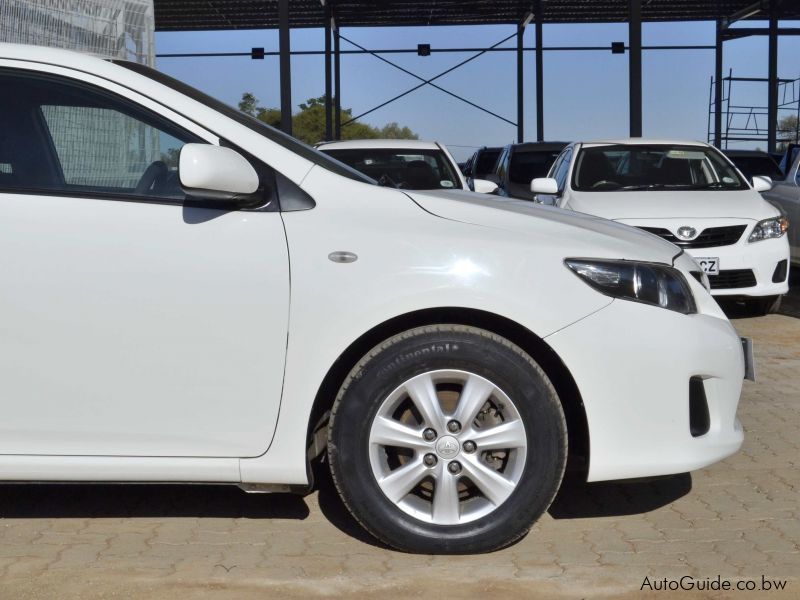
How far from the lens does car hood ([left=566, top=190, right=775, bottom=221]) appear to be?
10047 mm

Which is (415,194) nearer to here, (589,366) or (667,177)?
(589,366)

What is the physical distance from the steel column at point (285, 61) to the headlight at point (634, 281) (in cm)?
1666

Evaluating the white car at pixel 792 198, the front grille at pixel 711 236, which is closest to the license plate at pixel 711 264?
the front grille at pixel 711 236

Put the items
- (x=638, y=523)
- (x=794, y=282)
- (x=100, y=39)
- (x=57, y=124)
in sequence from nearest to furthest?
1. (x=57, y=124)
2. (x=638, y=523)
3. (x=100, y=39)
4. (x=794, y=282)

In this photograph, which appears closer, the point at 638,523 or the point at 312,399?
the point at 312,399

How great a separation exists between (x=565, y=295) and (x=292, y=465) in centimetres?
107

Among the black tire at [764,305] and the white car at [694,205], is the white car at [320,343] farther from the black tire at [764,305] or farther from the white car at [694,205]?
the black tire at [764,305]

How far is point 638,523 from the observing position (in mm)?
4484

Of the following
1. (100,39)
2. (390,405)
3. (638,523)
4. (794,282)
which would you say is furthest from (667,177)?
(390,405)

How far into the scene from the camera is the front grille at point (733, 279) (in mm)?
10070

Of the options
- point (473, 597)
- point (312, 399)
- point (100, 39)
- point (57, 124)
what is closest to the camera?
point (473, 597)

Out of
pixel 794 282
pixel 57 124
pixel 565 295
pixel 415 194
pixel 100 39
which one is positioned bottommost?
pixel 794 282

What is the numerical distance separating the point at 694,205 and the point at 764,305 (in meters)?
1.27

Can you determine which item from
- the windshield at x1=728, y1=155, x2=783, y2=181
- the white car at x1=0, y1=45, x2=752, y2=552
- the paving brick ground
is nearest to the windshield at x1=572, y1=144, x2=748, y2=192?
the paving brick ground
